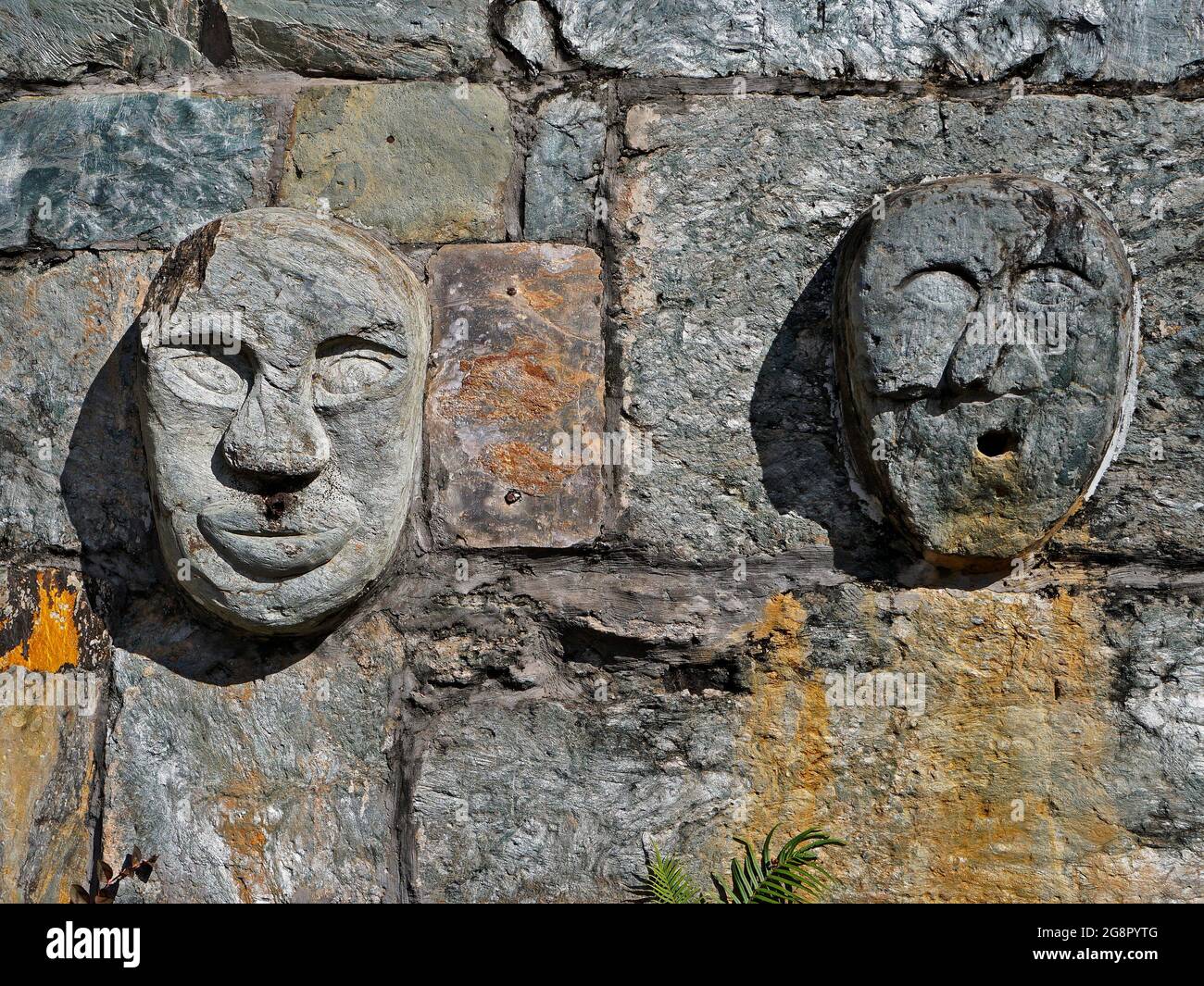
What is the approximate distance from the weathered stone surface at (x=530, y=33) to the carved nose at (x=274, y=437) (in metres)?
0.77

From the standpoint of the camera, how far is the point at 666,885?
5.80ft

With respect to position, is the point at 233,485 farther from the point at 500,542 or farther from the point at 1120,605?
the point at 1120,605

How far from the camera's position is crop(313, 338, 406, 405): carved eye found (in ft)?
5.59

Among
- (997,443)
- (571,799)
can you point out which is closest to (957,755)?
(997,443)

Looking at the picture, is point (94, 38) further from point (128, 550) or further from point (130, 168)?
point (128, 550)

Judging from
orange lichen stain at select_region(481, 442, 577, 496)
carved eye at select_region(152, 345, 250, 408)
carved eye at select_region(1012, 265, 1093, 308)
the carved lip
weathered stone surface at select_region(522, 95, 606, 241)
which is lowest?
the carved lip

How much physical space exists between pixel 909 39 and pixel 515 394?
935 millimetres

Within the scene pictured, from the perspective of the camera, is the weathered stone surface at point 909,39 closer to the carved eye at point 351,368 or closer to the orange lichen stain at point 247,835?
the carved eye at point 351,368

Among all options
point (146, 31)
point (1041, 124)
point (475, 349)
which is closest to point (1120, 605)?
point (1041, 124)

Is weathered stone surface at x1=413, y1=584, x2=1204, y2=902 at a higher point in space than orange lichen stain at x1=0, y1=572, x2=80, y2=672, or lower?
lower

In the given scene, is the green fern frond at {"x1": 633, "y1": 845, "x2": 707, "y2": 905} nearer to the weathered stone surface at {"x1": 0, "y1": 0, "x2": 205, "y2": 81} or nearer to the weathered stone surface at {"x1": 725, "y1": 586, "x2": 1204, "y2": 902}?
the weathered stone surface at {"x1": 725, "y1": 586, "x2": 1204, "y2": 902}

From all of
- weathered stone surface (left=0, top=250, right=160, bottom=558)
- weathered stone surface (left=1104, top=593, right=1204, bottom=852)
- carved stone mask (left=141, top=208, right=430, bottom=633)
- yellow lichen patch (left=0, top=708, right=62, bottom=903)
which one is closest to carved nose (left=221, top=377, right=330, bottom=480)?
carved stone mask (left=141, top=208, right=430, bottom=633)

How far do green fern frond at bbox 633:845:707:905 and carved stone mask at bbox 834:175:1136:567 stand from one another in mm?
717

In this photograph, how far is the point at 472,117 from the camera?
193 cm
